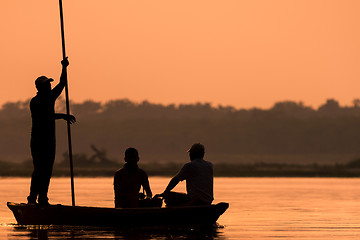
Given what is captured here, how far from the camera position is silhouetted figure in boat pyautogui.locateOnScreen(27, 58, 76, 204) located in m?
23.0

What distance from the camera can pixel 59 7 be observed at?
24.2 meters

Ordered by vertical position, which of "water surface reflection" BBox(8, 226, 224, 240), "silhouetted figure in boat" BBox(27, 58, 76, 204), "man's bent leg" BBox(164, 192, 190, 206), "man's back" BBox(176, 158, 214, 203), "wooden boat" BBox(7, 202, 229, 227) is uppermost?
"silhouetted figure in boat" BBox(27, 58, 76, 204)

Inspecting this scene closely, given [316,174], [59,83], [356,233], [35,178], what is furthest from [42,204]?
[316,174]

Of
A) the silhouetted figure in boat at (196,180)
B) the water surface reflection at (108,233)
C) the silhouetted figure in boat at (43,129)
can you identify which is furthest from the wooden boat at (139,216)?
the silhouetted figure in boat at (43,129)

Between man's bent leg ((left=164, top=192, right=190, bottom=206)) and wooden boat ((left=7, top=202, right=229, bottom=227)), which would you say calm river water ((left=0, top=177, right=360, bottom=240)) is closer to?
wooden boat ((left=7, top=202, right=229, bottom=227))

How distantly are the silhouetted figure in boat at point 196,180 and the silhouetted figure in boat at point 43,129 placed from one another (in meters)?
2.51

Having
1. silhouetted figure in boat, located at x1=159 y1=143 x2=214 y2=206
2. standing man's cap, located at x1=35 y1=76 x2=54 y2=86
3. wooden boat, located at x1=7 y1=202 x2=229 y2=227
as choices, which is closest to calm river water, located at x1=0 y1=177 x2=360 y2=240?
wooden boat, located at x1=7 y1=202 x2=229 y2=227

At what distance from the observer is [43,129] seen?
75.4 feet

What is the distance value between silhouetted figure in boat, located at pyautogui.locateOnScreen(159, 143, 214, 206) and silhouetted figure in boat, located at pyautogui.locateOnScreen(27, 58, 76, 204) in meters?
2.51

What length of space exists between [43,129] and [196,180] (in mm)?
3244

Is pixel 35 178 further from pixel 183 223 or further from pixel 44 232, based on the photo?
pixel 183 223

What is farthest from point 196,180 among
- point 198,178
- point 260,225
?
point 260,225

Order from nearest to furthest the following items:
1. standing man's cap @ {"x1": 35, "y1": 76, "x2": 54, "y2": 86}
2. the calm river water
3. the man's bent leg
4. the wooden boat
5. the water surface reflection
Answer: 1. the water surface reflection
2. the calm river water
3. the wooden boat
4. the man's bent leg
5. standing man's cap @ {"x1": 35, "y1": 76, "x2": 54, "y2": 86}

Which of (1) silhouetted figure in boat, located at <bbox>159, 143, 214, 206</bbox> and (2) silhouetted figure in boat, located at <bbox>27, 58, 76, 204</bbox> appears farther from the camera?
(2) silhouetted figure in boat, located at <bbox>27, 58, 76, 204</bbox>
